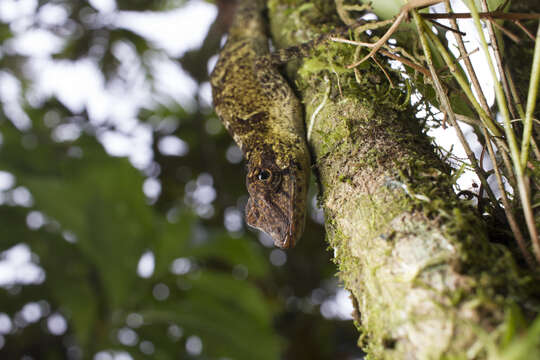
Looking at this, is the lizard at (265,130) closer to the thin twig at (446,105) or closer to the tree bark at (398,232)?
the tree bark at (398,232)

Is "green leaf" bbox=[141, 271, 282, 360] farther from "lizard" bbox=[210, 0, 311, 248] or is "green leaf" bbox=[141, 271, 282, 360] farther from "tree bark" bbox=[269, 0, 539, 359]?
"tree bark" bbox=[269, 0, 539, 359]

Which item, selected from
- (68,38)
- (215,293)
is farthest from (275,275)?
(68,38)

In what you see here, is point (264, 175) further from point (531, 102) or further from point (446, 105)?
point (531, 102)

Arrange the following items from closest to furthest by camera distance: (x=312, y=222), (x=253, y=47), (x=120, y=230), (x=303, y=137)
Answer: (x=303, y=137)
(x=253, y=47)
(x=120, y=230)
(x=312, y=222)

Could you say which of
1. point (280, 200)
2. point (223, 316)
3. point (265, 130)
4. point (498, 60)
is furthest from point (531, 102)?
point (223, 316)

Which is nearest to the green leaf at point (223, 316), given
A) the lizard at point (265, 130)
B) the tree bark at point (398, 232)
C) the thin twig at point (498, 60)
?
the lizard at point (265, 130)

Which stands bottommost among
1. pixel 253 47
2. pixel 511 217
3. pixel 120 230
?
pixel 120 230

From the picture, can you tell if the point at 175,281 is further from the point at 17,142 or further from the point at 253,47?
the point at 253,47
